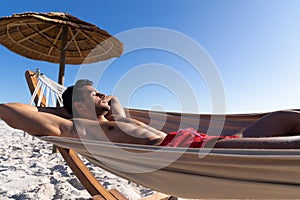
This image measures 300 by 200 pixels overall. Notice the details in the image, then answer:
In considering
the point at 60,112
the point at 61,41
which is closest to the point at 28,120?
the point at 60,112

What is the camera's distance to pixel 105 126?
141cm

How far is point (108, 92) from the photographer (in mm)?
1880

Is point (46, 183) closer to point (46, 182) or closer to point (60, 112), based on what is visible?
point (46, 182)

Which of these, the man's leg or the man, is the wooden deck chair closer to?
the man

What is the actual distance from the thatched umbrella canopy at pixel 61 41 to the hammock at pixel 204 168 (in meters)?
2.69

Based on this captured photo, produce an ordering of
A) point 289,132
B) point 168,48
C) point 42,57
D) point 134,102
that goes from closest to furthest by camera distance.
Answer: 1. point 289,132
2. point 168,48
3. point 134,102
4. point 42,57

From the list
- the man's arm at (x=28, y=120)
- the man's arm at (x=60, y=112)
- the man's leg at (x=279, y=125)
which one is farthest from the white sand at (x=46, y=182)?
the man's leg at (x=279, y=125)

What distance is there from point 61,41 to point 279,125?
12.1 ft

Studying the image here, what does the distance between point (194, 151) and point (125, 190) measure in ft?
4.46

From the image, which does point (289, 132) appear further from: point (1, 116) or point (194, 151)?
point (1, 116)

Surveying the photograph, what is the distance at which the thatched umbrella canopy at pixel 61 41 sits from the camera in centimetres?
346

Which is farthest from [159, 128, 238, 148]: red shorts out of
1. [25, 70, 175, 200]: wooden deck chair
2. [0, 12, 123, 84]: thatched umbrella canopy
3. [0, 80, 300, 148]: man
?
[0, 12, 123, 84]: thatched umbrella canopy

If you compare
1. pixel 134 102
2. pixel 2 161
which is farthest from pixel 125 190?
pixel 2 161

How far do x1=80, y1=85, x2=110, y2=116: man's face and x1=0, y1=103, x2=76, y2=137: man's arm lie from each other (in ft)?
0.94
